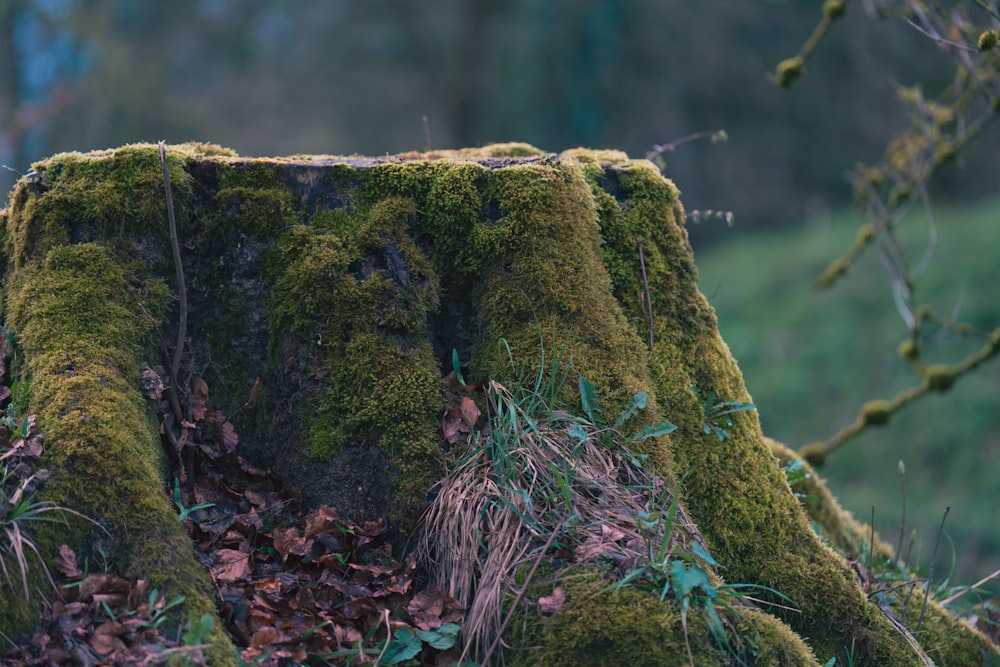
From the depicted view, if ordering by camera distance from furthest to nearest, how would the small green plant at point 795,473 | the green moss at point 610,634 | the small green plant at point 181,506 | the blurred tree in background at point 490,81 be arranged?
the blurred tree in background at point 490,81 → the small green plant at point 795,473 → the small green plant at point 181,506 → the green moss at point 610,634

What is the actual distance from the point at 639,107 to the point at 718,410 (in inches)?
698

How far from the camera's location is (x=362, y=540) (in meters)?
3.23

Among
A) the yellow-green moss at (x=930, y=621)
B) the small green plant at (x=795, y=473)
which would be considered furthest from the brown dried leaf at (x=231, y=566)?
the small green plant at (x=795, y=473)

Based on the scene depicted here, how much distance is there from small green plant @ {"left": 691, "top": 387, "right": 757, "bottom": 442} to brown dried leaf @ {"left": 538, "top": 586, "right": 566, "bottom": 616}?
3.82 ft

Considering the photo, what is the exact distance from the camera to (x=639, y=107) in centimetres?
2047

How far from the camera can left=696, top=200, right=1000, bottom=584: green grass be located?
36.0 feet

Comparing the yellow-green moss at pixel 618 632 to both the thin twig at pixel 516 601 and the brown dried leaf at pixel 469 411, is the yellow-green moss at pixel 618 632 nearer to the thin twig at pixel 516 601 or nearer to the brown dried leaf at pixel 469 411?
the thin twig at pixel 516 601

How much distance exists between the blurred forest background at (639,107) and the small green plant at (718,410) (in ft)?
30.9

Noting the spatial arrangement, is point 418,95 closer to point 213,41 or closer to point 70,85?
point 213,41

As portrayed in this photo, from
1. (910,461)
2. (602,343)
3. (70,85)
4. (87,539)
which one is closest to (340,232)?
(602,343)

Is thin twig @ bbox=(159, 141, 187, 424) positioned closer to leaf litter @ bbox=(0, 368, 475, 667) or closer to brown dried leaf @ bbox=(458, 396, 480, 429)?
leaf litter @ bbox=(0, 368, 475, 667)

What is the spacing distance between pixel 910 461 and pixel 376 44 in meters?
14.4

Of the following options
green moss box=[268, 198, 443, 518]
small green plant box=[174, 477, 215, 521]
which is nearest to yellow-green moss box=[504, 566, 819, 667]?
green moss box=[268, 198, 443, 518]

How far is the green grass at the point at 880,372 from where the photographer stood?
36.0 ft
